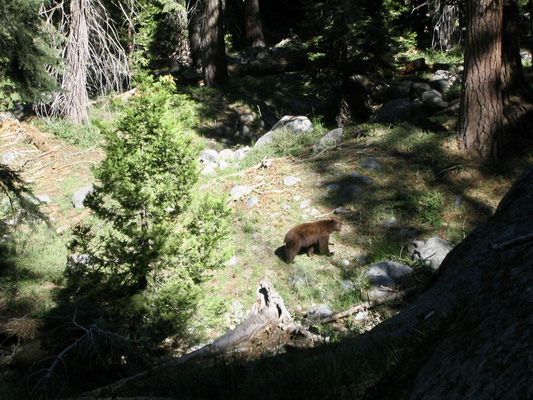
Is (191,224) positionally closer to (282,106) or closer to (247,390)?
(247,390)

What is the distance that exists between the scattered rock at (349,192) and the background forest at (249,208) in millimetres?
32

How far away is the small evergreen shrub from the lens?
5418mm

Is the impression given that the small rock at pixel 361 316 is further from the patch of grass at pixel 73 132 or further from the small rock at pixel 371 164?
the patch of grass at pixel 73 132

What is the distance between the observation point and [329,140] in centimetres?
1120

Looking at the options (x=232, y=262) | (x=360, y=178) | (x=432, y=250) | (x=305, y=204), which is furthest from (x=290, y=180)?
(x=432, y=250)

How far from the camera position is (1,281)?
8344 millimetres

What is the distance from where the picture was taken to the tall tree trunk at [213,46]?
55.1 feet

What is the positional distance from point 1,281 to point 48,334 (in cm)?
492

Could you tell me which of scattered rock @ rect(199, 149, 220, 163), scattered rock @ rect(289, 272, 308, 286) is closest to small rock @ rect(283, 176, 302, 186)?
scattered rock @ rect(289, 272, 308, 286)

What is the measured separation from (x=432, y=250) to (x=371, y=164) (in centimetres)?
309

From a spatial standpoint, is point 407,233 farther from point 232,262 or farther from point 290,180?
point 232,262

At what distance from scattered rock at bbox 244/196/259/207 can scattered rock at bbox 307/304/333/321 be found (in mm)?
3315

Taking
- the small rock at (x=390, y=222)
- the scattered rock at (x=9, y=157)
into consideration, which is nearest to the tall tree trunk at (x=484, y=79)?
the small rock at (x=390, y=222)

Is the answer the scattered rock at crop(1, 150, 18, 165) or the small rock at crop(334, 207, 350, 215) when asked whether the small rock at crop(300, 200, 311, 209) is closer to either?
the small rock at crop(334, 207, 350, 215)
